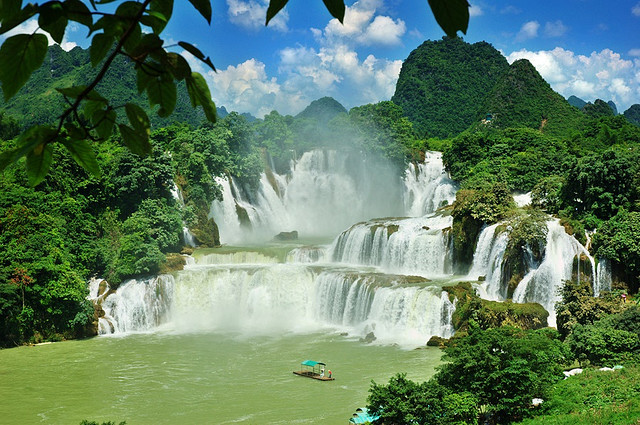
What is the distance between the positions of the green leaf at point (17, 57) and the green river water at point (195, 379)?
9607mm

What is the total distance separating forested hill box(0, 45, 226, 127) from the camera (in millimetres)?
47031

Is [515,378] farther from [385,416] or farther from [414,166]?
[414,166]

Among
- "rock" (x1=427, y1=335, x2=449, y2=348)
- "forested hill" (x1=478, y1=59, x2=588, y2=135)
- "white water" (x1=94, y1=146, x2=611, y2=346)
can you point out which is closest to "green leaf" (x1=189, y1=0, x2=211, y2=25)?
"rock" (x1=427, y1=335, x2=449, y2=348)

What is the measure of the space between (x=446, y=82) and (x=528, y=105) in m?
22.4

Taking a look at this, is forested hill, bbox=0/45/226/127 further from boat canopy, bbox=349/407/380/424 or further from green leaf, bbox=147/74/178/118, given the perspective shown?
green leaf, bbox=147/74/178/118

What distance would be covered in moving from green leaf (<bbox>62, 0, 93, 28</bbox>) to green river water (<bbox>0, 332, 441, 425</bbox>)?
9.66m

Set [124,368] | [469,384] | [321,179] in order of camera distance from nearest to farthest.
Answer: [469,384], [124,368], [321,179]

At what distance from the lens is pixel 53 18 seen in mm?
728

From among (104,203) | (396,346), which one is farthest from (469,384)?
(104,203)

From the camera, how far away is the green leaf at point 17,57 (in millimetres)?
768

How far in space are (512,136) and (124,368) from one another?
24.2 meters

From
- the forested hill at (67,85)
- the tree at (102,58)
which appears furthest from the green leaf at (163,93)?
the forested hill at (67,85)

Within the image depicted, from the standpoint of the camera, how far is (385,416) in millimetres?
7738

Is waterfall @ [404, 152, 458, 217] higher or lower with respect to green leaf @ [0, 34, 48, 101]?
higher
